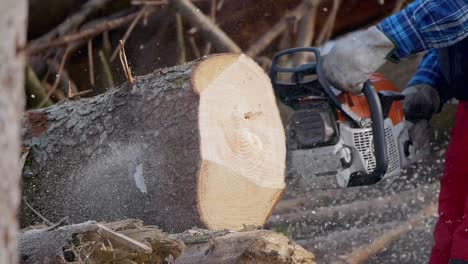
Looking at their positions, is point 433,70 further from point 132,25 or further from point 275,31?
point 132,25

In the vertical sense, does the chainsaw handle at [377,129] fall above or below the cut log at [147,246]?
below

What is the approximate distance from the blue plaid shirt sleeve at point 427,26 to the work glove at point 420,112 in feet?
1.48

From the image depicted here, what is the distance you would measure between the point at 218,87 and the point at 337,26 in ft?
10.2

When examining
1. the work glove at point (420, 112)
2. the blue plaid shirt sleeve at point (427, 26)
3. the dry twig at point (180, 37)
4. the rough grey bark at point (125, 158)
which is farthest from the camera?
the dry twig at point (180, 37)

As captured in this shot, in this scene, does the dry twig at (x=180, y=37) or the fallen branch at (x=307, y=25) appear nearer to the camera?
the dry twig at (x=180, y=37)

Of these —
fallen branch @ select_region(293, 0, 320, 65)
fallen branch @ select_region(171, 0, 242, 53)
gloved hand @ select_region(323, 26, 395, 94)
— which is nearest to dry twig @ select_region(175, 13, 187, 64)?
fallen branch @ select_region(171, 0, 242, 53)

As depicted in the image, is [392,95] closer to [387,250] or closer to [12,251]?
[387,250]

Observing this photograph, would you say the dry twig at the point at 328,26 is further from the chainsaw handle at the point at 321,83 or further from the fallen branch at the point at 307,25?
the chainsaw handle at the point at 321,83

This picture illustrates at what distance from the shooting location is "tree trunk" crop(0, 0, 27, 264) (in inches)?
32.5

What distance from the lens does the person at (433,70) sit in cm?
255

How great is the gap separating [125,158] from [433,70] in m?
1.49

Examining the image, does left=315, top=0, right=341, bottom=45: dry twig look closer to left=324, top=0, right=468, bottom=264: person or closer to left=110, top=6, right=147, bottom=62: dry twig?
left=110, top=6, right=147, bottom=62: dry twig

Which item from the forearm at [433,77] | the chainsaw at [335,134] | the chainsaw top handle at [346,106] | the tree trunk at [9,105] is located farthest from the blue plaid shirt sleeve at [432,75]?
the tree trunk at [9,105]

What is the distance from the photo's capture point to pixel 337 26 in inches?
209
